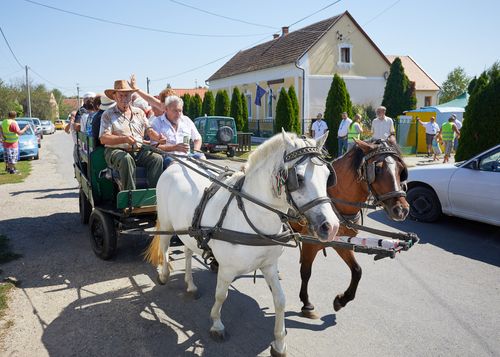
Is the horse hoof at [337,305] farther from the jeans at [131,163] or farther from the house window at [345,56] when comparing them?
the house window at [345,56]

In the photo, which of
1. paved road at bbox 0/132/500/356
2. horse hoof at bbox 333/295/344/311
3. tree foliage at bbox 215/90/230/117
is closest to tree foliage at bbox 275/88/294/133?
tree foliage at bbox 215/90/230/117

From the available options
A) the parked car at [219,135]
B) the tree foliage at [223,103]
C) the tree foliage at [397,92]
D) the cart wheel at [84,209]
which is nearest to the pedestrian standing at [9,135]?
the cart wheel at [84,209]

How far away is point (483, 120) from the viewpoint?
9539mm

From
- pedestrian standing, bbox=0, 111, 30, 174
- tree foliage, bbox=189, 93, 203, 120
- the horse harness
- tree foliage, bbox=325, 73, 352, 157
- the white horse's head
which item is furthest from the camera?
tree foliage, bbox=189, 93, 203, 120

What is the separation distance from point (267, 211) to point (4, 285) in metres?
3.48

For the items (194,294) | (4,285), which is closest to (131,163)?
(194,294)

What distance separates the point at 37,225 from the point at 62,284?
9.85 feet

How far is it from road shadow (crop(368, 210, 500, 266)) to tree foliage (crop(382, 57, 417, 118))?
769 inches

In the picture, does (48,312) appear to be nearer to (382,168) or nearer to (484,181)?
(382,168)

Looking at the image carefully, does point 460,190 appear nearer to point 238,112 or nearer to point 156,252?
point 156,252

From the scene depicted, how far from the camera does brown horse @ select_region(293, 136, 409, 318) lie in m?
3.63

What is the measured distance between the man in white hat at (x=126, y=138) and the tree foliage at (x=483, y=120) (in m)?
8.55

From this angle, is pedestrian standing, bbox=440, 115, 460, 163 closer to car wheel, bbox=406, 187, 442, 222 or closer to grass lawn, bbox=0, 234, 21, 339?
car wheel, bbox=406, 187, 442, 222

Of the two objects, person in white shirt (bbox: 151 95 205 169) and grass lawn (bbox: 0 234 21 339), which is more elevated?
person in white shirt (bbox: 151 95 205 169)
